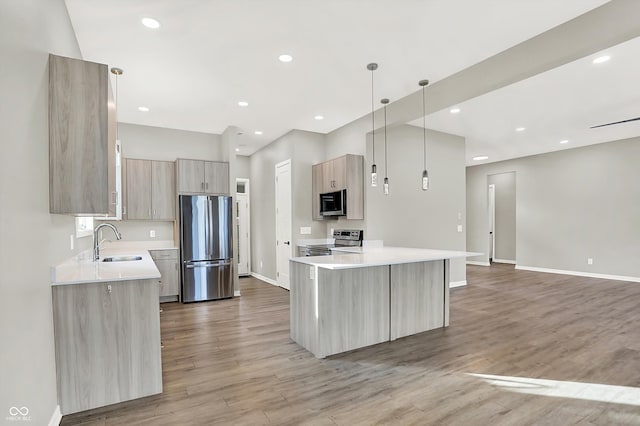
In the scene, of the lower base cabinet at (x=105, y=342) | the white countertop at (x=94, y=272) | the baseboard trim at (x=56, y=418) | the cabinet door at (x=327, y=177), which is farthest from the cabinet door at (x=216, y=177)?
the baseboard trim at (x=56, y=418)

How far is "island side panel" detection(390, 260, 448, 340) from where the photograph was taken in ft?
11.6

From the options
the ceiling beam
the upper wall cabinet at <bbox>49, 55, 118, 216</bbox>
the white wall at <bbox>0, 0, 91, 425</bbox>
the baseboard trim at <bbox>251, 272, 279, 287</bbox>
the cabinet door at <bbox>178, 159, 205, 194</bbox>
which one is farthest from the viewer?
the baseboard trim at <bbox>251, 272, 279, 287</bbox>

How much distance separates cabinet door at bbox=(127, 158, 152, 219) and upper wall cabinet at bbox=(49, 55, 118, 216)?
322cm

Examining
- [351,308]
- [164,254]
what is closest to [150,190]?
[164,254]

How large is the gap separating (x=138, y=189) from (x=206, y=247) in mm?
1456

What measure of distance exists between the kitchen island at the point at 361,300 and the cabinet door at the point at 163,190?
121 inches

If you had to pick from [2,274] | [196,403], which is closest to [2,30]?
[2,274]

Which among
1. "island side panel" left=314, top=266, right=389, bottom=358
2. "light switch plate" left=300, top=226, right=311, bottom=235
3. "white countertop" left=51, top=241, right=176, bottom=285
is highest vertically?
"light switch plate" left=300, top=226, right=311, bottom=235

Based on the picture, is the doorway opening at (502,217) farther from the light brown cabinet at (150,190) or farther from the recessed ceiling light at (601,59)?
the light brown cabinet at (150,190)

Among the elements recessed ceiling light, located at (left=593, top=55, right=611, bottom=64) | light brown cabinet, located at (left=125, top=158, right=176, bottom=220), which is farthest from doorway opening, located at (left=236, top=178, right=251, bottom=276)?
recessed ceiling light, located at (left=593, top=55, right=611, bottom=64)

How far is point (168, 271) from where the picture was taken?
5188 mm

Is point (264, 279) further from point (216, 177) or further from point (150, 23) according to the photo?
point (150, 23)

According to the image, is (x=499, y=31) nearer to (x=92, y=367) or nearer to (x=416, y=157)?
(x=416, y=157)

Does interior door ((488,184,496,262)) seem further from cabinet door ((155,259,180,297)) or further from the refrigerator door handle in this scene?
cabinet door ((155,259,180,297))
